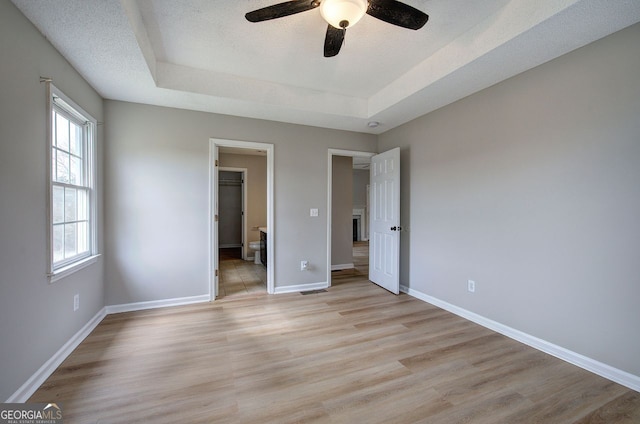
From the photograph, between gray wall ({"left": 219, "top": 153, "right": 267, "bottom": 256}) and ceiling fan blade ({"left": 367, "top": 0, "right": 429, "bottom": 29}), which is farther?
gray wall ({"left": 219, "top": 153, "right": 267, "bottom": 256})

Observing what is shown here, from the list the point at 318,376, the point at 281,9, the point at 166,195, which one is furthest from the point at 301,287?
the point at 281,9

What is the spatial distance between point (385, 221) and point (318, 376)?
8.06ft

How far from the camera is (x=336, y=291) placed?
150 inches

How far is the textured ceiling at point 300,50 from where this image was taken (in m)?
1.77

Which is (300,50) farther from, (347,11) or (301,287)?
(301,287)

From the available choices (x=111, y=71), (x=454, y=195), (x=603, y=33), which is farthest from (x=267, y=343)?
(x=603, y=33)

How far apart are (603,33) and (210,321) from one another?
407cm

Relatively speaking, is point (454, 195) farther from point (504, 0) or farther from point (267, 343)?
point (267, 343)

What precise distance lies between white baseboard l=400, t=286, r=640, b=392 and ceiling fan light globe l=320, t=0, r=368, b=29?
2935mm

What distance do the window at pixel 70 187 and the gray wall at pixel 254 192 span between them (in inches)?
133

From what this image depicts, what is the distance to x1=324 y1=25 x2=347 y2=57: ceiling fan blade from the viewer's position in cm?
178

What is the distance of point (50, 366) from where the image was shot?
1896 millimetres

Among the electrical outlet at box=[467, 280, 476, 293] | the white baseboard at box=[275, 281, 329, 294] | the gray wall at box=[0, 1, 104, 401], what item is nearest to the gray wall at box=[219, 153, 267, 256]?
the white baseboard at box=[275, 281, 329, 294]

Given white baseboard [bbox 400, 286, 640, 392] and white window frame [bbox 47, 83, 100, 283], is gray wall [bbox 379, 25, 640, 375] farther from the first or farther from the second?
white window frame [bbox 47, 83, 100, 283]
